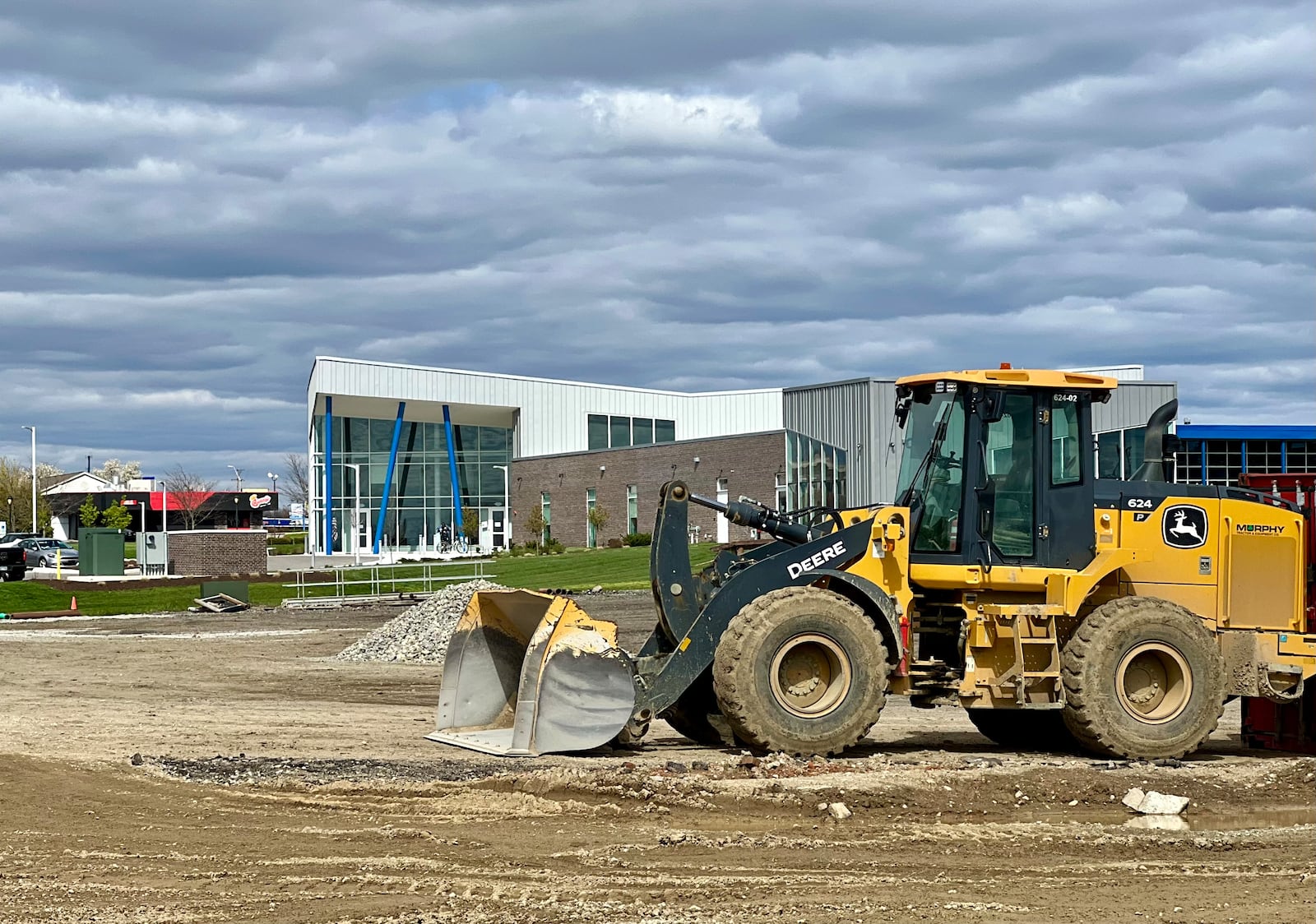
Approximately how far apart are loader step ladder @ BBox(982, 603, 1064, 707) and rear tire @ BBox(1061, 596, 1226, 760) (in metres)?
0.11

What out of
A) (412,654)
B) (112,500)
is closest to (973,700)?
(412,654)

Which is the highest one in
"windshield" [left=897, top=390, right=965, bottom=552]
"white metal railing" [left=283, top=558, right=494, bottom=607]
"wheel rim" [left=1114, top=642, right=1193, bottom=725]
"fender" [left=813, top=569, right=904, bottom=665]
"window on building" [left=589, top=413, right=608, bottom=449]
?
"window on building" [left=589, top=413, right=608, bottom=449]

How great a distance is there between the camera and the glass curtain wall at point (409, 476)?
2785 inches

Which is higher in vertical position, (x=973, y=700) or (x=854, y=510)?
(x=854, y=510)

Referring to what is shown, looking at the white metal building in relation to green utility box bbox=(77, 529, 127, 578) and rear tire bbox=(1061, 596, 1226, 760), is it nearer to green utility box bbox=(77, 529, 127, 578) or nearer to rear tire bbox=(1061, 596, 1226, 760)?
green utility box bbox=(77, 529, 127, 578)

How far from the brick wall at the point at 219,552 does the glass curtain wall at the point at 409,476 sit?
64.7ft

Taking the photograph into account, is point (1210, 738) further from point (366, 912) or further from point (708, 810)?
point (366, 912)

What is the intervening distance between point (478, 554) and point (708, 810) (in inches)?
2298

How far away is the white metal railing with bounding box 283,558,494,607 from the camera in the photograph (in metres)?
38.0

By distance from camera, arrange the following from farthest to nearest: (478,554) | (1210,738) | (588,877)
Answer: (478,554) < (1210,738) < (588,877)

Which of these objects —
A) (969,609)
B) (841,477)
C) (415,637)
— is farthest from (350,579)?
(969,609)

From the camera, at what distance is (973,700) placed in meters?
11.2

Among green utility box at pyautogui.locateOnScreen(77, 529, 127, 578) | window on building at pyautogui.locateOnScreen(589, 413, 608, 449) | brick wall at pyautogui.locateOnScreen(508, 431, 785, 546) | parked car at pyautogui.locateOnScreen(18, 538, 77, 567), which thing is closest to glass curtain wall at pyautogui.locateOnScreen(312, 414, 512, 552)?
brick wall at pyautogui.locateOnScreen(508, 431, 785, 546)

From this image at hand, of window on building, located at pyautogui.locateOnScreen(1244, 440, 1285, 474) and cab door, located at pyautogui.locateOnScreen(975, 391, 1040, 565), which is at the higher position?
window on building, located at pyautogui.locateOnScreen(1244, 440, 1285, 474)
